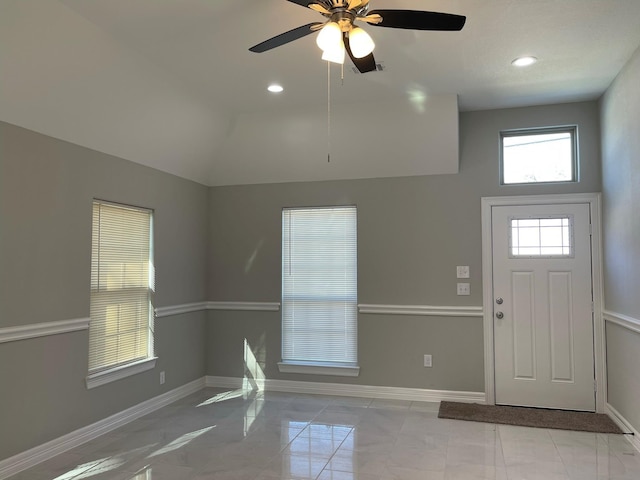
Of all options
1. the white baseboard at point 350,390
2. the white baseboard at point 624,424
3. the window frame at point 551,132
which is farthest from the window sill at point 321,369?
the window frame at point 551,132

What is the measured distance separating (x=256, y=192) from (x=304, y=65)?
1997 millimetres

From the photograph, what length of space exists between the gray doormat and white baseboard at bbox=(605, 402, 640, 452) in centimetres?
4

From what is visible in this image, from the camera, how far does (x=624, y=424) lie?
12.2 ft

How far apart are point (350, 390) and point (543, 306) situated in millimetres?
2051

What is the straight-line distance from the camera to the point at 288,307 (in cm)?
514

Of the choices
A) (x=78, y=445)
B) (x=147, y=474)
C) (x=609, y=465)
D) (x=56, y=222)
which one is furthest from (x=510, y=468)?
(x=56, y=222)

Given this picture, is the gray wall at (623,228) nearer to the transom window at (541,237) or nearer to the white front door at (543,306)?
the white front door at (543,306)

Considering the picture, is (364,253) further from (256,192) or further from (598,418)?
(598,418)

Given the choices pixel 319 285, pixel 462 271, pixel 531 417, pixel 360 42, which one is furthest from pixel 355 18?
pixel 531 417

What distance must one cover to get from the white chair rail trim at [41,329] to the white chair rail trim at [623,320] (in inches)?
161

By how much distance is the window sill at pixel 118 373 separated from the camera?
3684 millimetres

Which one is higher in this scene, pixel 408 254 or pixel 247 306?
pixel 408 254

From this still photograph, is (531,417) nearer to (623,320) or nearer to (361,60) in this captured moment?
(623,320)

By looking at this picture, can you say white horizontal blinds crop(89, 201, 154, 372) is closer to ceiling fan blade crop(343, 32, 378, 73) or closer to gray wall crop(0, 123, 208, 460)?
gray wall crop(0, 123, 208, 460)
